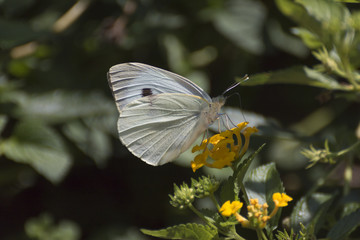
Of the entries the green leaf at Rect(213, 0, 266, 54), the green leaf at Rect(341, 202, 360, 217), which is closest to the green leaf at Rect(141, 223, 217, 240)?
the green leaf at Rect(341, 202, 360, 217)

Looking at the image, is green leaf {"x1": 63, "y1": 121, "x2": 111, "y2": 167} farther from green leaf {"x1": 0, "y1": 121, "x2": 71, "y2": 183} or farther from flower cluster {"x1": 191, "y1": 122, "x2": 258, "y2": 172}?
flower cluster {"x1": 191, "y1": 122, "x2": 258, "y2": 172}

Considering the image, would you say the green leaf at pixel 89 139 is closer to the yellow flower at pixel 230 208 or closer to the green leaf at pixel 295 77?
the green leaf at pixel 295 77

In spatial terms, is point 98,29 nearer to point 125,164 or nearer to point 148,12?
point 148,12

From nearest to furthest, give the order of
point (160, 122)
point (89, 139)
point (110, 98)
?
point (160, 122)
point (89, 139)
point (110, 98)

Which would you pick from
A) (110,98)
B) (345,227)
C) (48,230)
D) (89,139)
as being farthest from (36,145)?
(345,227)

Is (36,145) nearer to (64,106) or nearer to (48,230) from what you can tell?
(64,106)

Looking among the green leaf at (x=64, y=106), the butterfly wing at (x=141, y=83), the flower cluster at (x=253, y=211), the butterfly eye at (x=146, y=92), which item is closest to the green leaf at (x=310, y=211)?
the flower cluster at (x=253, y=211)
